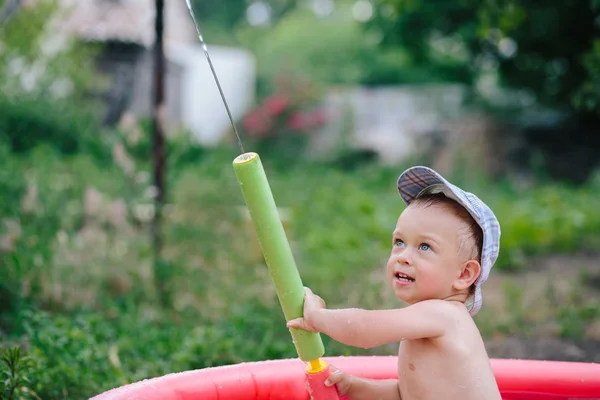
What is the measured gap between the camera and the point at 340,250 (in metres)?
5.36

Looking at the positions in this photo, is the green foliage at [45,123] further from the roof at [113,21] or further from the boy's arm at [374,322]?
the boy's arm at [374,322]

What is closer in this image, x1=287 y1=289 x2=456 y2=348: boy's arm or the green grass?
x1=287 y1=289 x2=456 y2=348: boy's arm

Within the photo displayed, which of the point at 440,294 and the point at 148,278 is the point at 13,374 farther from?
the point at 148,278

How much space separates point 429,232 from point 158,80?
2567 mm

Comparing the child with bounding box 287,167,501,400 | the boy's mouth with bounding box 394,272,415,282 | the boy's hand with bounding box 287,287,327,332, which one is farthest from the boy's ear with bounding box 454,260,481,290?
the boy's hand with bounding box 287,287,327,332

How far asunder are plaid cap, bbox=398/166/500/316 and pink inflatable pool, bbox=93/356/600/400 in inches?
17.1

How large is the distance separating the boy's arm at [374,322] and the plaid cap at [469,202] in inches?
5.6

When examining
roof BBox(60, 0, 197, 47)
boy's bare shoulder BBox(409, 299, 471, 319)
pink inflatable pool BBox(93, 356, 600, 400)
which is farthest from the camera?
roof BBox(60, 0, 197, 47)

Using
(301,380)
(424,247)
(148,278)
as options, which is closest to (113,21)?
(148,278)

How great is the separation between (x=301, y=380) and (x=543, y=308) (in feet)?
7.93

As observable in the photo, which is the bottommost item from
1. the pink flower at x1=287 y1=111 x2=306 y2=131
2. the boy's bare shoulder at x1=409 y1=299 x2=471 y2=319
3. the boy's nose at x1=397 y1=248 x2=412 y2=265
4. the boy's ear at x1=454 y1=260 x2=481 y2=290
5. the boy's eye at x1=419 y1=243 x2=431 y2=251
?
the pink flower at x1=287 y1=111 x2=306 y2=131

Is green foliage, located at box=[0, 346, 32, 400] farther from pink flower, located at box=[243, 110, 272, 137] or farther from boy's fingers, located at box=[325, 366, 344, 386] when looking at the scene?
pink flower, located at box=[243, 110, 272, 137]

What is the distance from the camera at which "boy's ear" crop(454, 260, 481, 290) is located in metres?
1.64

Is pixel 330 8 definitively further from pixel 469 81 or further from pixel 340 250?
pixel 340 250
